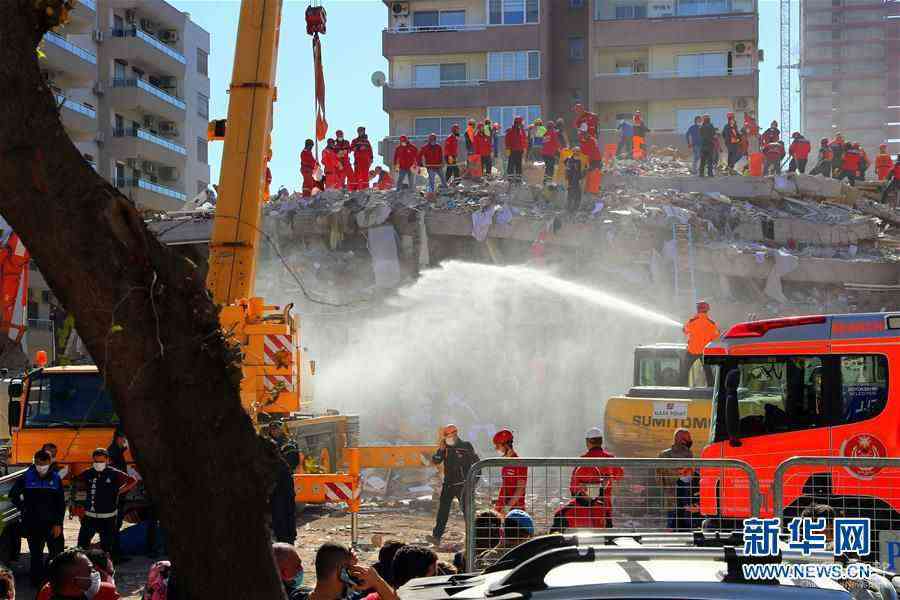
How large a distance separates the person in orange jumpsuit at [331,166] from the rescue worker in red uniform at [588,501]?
82.2ft

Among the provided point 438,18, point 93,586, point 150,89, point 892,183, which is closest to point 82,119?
point 150,89

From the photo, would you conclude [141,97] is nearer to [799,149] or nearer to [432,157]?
[432,157]

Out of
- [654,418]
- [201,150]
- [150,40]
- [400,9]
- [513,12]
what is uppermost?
[400,9]

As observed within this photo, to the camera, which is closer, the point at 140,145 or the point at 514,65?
the point at 514,65

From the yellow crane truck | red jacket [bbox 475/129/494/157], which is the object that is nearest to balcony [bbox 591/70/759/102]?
red jacket [bbox 475/129/494/157]

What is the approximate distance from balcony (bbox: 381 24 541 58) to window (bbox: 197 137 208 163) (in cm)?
1628

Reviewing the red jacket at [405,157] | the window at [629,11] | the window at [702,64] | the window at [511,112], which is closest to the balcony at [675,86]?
the window at [702,64]

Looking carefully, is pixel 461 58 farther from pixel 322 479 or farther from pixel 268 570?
pixel 268 570

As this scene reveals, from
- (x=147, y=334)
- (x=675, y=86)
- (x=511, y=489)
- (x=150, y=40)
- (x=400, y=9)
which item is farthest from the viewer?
(x=150, y=40)

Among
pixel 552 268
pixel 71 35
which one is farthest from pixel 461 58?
pixel 552 268

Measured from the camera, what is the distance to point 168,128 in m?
64.6

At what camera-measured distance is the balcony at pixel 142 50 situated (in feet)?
192

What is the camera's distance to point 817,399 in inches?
417

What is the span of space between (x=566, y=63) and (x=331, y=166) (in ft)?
92.6
